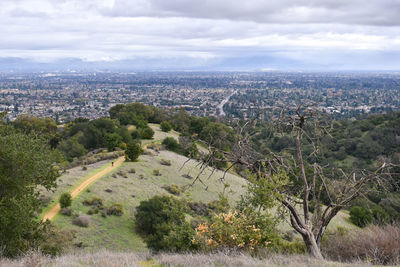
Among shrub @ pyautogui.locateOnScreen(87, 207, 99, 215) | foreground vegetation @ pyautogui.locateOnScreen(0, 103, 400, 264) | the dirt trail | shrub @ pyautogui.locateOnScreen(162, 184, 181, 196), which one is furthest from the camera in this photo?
shrub @ pyautogui.locateOnScreen(162, 184, 181, 196)

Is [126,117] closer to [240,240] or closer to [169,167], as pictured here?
[169,167]

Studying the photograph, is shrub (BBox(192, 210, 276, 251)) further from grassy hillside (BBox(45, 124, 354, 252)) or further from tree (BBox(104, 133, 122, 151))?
tree (BBox(104, 133, 122, 151))

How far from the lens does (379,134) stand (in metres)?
44.8

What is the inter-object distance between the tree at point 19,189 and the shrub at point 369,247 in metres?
7.30

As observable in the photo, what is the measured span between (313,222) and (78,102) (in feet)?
335

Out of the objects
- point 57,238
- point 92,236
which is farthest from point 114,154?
point 57,238

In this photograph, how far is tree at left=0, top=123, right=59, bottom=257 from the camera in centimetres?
761

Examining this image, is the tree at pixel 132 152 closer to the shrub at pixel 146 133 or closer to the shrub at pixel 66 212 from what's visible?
the shrub at pixel 66 212

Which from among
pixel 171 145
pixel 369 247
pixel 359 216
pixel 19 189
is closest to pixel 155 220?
pixel 19 189

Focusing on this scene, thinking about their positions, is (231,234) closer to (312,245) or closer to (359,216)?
(312,245)

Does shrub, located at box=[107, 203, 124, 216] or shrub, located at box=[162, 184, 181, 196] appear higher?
shrub, located at box=[107, 203, 124, 216]

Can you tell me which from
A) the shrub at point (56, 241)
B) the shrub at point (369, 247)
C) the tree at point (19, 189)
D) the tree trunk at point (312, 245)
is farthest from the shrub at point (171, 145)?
the tree trunk at point (312, 245)

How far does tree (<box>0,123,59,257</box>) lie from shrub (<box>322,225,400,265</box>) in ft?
24.0

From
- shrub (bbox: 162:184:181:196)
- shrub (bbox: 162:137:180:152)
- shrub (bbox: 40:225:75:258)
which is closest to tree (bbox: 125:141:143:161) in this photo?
shrub (bbox: 162:184:181:196)
